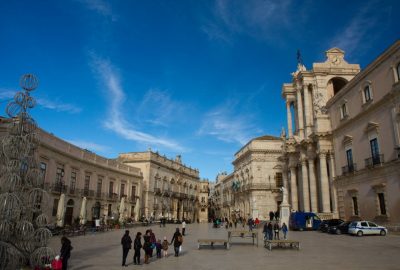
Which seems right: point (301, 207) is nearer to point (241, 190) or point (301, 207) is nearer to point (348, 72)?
A: point (348, 72)

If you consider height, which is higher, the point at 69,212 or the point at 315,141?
the point at 315,141

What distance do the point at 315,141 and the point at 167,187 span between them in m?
31.7

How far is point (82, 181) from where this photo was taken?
115 feet

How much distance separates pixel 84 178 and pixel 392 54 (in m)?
30.3

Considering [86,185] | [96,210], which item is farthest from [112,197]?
[86,185]

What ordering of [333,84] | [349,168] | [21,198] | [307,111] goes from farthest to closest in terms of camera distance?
1. [333,84]
2. [307,111]
3. [349,168]
4. [21,198]

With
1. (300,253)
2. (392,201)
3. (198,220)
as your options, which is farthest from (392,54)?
(198,220)

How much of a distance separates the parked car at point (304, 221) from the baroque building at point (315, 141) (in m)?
1.62

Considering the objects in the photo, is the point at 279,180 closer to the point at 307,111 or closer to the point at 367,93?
the point at 307,111

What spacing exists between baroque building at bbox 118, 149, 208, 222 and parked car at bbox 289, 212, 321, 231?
87.6 feet

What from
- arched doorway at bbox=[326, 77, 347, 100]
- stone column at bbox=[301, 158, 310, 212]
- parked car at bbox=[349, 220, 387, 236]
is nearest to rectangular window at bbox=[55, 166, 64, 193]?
stone column at bbox=[301, 158, 310, 212]

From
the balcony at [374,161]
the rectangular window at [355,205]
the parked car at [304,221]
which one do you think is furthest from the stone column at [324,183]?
the balcony at [374,161]

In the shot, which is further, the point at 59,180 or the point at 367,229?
the point at 59,180

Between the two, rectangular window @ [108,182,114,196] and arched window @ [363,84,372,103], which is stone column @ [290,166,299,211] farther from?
rectangular window @ [108,182,114,196]
